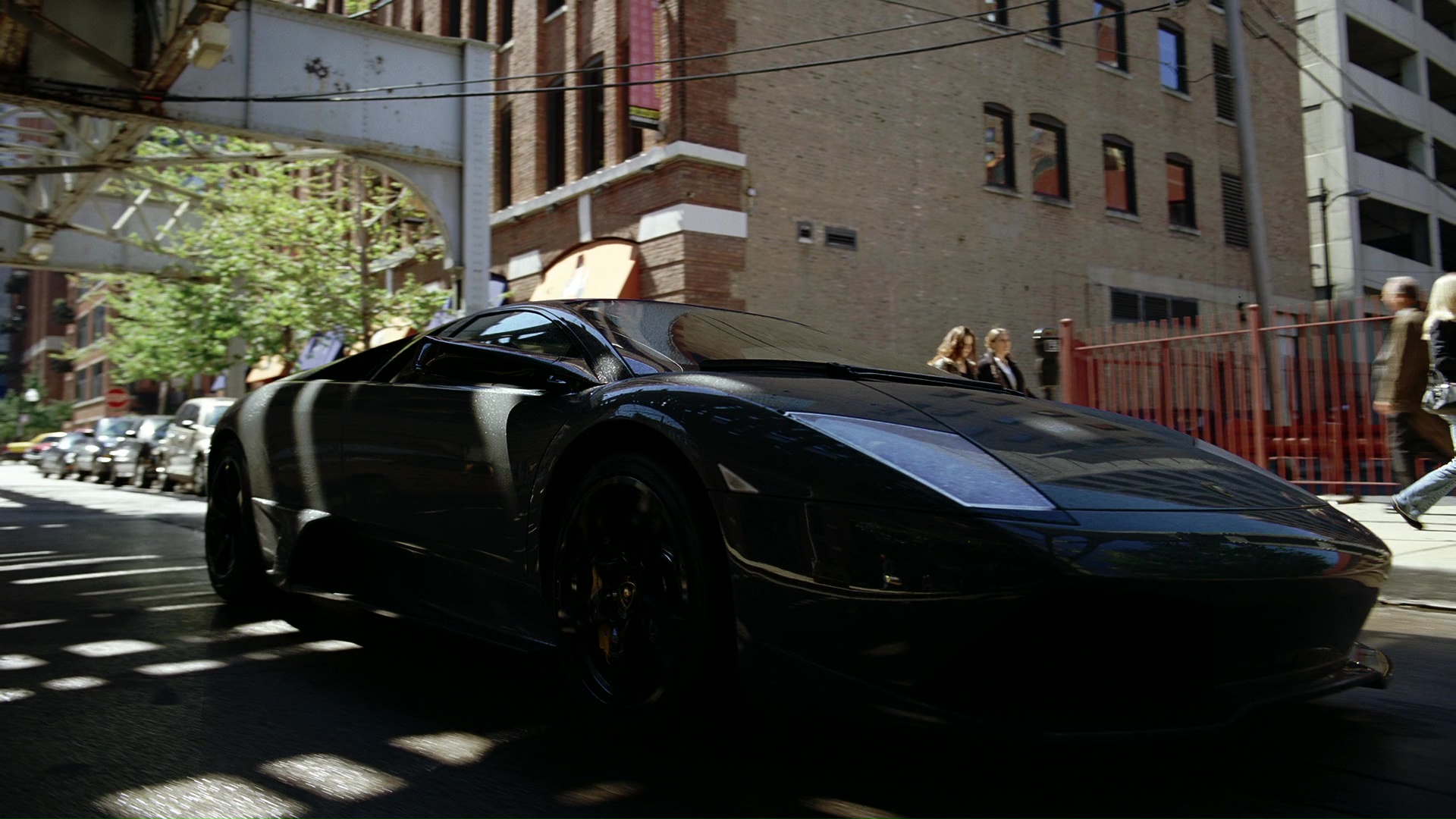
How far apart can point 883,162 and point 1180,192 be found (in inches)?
359

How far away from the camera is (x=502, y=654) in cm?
402

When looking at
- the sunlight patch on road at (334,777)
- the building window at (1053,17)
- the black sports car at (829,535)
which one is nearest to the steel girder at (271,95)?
the black sports car at (829,535)

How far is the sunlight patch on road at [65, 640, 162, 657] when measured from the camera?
4129 millimetres

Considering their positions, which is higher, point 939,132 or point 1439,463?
point 939,132

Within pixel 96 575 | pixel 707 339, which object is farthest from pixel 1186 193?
pixel 707 339

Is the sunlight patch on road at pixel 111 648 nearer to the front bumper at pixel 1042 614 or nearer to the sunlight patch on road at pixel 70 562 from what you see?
the front bumper at pixel 1042 614

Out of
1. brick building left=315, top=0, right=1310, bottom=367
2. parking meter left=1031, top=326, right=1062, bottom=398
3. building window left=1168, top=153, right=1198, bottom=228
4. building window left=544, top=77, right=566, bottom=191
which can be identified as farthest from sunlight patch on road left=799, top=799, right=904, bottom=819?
building window left=1168, top=153, right=1198, bottom=228

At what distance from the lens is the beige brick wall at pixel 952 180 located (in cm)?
1698

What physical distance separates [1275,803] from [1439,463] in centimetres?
748

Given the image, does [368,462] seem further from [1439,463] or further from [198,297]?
[198,297]

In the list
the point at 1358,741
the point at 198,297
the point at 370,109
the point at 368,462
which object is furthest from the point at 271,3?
the point at 1358,741

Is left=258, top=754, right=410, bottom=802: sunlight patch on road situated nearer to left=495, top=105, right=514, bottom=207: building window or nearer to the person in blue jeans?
the person in blue jeans

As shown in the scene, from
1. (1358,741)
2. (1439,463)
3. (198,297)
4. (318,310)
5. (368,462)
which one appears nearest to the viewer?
(1358,741)

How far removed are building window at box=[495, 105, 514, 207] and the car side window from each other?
1728cm
